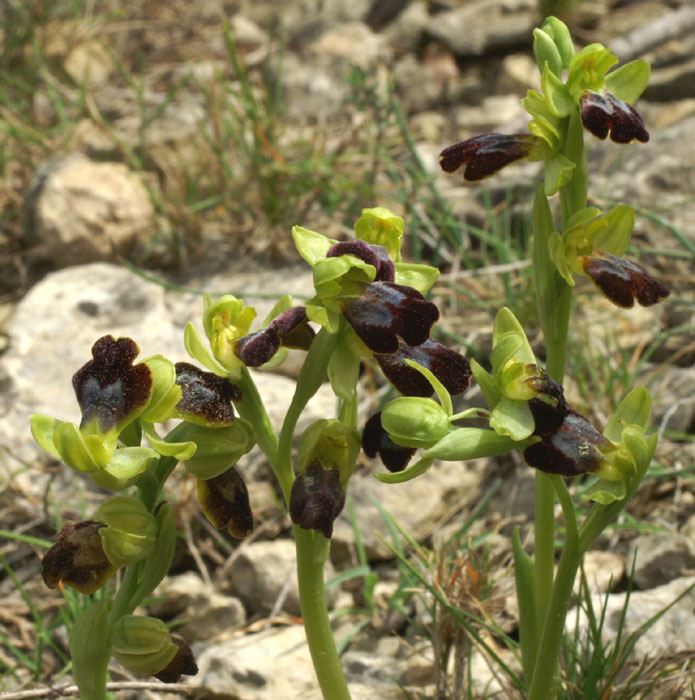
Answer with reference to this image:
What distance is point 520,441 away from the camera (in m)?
1.18

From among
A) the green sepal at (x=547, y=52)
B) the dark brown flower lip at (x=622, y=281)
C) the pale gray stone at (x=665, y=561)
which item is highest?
the green sepal at (x=547, y=52)

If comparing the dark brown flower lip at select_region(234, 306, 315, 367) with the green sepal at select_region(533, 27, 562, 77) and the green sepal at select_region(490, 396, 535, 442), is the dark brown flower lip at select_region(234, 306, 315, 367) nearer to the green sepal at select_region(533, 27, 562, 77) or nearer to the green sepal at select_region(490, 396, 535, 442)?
the green sepal at select_region(490, 396, 535, 442)

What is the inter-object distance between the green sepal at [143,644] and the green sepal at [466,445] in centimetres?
43

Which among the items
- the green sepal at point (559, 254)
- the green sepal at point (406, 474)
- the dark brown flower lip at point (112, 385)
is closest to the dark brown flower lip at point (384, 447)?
the green sepal at point (406, 474)

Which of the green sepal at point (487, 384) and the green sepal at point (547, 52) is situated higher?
the green sepal at point (547, 52)

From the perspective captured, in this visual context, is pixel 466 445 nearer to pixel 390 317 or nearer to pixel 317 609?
pixel 390 317

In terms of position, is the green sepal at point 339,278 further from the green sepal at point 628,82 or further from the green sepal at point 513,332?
the green sepal at point 628,82

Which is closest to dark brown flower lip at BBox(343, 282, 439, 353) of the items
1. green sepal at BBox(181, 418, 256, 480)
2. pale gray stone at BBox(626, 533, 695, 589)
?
green sepal at BBox(181, 418, 256, 480)

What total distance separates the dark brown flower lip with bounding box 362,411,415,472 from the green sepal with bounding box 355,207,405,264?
24 centimetres

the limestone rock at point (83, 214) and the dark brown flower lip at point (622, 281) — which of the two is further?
the limestone rock at point (83, 214)

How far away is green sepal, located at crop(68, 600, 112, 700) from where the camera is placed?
1247 millimetres

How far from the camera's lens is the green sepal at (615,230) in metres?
1.54

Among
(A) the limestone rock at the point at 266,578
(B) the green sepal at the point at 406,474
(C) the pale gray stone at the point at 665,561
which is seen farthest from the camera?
(A) the limestone rock at the point at 266,578

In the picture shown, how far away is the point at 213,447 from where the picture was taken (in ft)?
3.99
